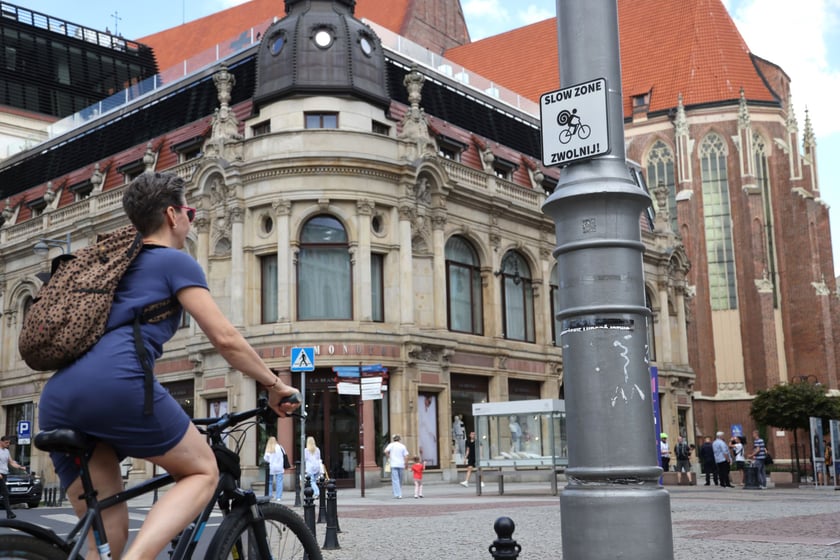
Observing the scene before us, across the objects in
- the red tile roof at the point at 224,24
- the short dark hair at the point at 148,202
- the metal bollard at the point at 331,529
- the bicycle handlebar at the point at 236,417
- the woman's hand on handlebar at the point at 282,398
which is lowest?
the metal bollard at the point at 331,529

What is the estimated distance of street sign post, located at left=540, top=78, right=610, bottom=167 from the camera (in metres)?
4.88

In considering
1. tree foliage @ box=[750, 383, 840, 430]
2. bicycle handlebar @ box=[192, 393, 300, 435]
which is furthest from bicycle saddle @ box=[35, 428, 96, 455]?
tree foliage @ box=[750, 383, 840, 430]

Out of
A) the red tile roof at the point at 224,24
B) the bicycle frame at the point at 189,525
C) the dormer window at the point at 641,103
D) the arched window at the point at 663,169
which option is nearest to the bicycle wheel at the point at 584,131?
the bicycle frame at the point at 189,525

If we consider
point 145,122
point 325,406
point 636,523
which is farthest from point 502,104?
point 636,523

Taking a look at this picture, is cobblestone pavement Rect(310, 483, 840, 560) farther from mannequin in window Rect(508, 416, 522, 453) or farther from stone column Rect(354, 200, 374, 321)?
stone column Rect(354, 200, 374, 321)

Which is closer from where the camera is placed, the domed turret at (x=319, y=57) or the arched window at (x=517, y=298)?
the domed turret at (x=319, y=57)

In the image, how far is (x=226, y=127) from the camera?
31844mm

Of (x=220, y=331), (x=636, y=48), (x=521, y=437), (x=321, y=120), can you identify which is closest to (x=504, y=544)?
(x=220, y=331)

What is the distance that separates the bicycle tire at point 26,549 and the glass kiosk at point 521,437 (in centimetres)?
2127

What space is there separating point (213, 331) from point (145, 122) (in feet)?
121

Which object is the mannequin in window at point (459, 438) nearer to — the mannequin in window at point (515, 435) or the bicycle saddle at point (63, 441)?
the mannequin in window at point (515, 435)

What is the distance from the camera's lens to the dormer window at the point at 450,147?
35.0 metres

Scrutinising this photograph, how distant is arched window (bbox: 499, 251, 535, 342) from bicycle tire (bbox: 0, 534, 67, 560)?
32.8 meters

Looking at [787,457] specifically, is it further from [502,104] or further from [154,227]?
[154,227]
